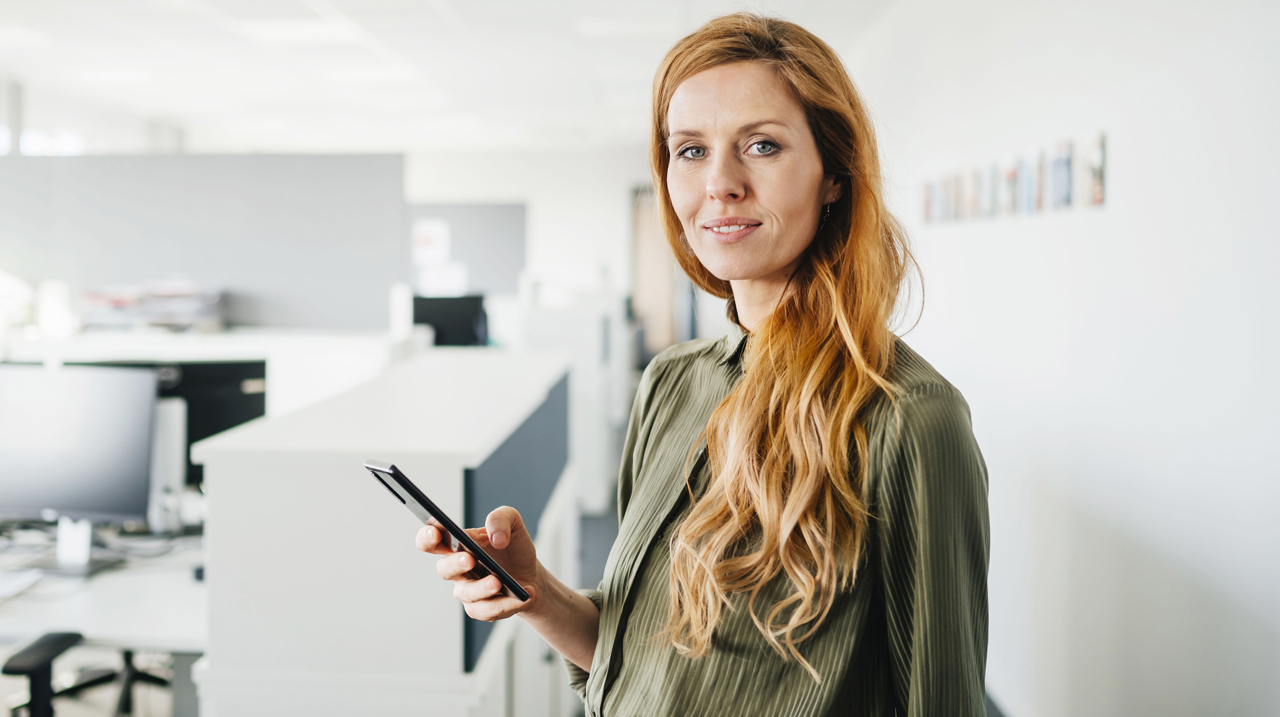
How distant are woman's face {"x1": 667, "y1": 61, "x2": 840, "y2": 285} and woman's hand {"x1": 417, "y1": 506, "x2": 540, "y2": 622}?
32cm

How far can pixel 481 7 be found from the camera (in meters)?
4.02

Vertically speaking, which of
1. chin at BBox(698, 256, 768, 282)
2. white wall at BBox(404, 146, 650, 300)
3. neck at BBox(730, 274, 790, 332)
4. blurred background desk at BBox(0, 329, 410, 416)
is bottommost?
blurred background desk at BBox(0, 329, 410, 416)

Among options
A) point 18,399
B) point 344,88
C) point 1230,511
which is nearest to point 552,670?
point 18,399

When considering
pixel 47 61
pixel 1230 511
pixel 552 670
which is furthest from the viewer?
pixel 47 61

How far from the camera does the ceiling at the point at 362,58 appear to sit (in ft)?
13.5

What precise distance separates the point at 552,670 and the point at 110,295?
76.3 inches

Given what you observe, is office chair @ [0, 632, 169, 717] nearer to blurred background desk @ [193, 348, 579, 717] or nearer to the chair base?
blurred background desk @ [193, 348, 579, 717]

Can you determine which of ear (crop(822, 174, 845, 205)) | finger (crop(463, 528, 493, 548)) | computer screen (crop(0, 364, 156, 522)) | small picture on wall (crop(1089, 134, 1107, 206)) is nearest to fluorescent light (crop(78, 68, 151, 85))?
computer screen (crop(0, 364, 156, 522))

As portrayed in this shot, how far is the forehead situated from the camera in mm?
705

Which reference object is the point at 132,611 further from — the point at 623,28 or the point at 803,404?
the point at 623,28

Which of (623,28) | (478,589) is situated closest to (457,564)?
(478,589)

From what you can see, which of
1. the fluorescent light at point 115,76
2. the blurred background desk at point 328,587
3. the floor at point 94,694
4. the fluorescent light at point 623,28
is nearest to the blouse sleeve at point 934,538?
the blurred background desk at point 328,587

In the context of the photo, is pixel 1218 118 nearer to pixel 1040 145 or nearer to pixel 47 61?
pixel 1040 145

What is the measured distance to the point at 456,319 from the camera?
5.44m
